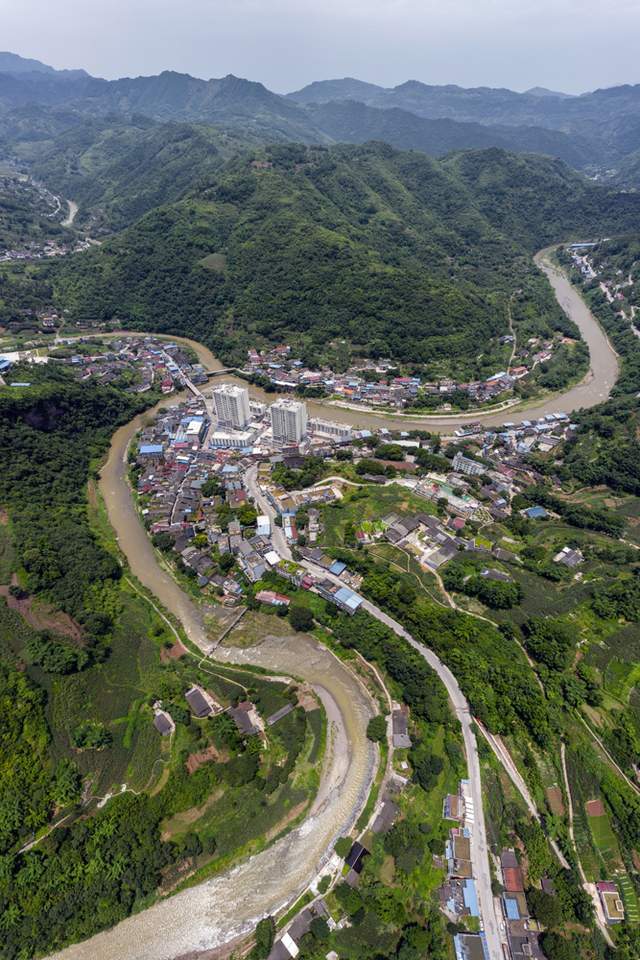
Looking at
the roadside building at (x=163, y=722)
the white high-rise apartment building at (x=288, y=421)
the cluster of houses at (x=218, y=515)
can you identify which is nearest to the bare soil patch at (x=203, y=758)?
the roadside building at (x=163, y=722)

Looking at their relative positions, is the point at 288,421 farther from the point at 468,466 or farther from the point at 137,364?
the point at 137,364

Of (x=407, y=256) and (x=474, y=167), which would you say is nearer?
(x=407, y=256)

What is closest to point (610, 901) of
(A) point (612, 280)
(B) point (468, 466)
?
(B) point (468, 466)

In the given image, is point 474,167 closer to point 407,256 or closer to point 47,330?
point 407,256

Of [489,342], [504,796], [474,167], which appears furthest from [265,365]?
[474,167]

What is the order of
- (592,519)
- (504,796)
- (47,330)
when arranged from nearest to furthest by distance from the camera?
(504,796) → (592,519) → (47,330)

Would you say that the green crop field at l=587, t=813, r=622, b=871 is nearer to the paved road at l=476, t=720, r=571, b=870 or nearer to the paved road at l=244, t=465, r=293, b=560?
the paved road at l=476, t=720, r=571, b=870

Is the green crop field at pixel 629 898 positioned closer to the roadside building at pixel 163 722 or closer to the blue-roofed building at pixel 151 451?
the roadside building at pixel 163 722
